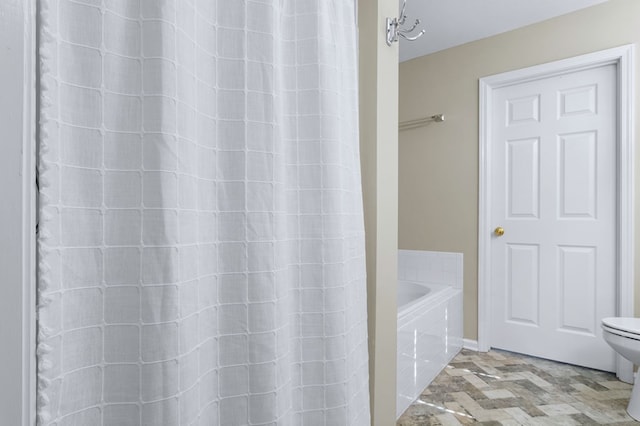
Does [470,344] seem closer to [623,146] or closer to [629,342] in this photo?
[629,342]

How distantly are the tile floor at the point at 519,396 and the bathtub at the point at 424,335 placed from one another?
8 centimetres

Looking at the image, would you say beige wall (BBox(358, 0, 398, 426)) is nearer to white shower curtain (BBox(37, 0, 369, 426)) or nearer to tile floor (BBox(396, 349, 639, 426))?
white shower curtain (BBox(37, 0, 369, 426))

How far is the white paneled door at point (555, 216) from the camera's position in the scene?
219 centimetres

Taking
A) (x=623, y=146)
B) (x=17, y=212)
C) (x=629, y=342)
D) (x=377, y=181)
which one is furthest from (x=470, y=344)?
(x=17, y=212)

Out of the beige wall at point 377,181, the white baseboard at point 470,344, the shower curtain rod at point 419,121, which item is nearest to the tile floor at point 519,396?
the white baseboard at point 470,344

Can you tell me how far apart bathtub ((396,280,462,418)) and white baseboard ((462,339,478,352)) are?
6cm

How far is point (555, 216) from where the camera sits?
2.35 m

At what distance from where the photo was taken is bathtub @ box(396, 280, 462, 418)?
1.75 metres

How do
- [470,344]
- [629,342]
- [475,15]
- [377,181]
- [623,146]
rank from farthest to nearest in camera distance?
[470,344], [475,15], [623,146], [629,342], [377,181]

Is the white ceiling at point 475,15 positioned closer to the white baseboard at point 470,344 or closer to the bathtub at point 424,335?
the bathtub at point 424,335

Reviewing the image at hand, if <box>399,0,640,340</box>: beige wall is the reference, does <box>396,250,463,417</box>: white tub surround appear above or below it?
below

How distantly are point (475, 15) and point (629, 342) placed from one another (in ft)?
6.79

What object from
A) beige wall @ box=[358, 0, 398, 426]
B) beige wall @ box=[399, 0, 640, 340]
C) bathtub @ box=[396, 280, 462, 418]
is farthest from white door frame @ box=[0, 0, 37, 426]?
beige wall @ box=[399, 0, 640, 340]

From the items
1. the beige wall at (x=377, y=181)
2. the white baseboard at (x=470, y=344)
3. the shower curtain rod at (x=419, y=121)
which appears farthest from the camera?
the shower curtain rod at (x=419, y=121)
